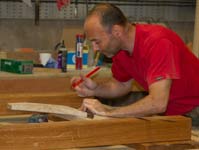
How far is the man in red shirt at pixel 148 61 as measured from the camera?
7.06 feet

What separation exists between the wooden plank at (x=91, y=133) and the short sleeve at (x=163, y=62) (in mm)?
214

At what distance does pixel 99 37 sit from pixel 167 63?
32 cm

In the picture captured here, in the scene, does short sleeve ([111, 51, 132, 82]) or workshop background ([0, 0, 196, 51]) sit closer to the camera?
short sleeve ([111, 51, 132, 82])

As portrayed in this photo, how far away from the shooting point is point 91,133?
187cm

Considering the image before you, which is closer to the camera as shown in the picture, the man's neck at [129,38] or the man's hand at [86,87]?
the man's neck at [129,38]

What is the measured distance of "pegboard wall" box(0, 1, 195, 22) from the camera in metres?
4.58

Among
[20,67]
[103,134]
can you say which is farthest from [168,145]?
[20,67]

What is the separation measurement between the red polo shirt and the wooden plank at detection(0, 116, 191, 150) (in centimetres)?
25

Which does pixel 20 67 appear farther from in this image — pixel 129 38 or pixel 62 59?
pixel 129 38

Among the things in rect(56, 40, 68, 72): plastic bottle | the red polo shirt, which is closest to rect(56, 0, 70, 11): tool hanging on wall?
A: rect(56, 40, 68, 72): plastic bottle

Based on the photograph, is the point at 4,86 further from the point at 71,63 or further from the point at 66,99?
the point at 66,99

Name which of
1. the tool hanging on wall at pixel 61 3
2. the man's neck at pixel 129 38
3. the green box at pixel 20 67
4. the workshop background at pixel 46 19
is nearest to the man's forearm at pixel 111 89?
the man's neck at pixel 129 38

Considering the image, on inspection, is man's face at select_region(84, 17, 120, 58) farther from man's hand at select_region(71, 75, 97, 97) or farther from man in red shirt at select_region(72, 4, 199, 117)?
man's hand at select_region(71, 75, 97, 97)

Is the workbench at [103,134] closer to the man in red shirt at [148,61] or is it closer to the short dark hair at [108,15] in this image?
the man in red shirt at [148,61]
